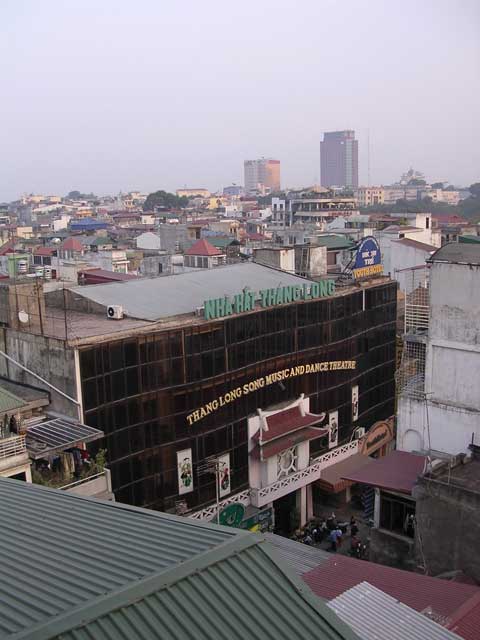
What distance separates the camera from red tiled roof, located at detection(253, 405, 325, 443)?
27.5m

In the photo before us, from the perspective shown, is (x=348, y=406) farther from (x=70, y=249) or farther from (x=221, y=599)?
(x=70, y=249)

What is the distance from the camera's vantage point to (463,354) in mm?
21828

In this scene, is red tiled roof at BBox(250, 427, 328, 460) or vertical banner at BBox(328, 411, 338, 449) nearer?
red tiled roof at BBox(250, 427, 328, 460)

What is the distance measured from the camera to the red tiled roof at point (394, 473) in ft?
61.0

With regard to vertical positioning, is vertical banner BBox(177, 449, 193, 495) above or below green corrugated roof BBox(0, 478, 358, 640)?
below

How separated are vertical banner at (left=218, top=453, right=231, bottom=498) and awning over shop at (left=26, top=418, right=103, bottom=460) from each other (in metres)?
6.33

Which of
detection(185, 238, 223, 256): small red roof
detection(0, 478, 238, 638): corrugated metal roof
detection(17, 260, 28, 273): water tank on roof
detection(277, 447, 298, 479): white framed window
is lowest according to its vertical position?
detection(277, 447, 298, 479): white framed window

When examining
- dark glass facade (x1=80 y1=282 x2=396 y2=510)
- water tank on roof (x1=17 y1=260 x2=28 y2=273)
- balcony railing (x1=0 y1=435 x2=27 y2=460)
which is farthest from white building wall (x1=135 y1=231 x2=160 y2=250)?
balcony railing (x1=0 y1=435 x2=27 y2=460)

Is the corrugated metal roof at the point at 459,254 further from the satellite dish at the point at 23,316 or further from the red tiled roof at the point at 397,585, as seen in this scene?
the satellite dish at the point at 23,316

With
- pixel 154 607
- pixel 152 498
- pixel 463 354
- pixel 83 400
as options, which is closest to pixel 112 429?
pixel 83 400

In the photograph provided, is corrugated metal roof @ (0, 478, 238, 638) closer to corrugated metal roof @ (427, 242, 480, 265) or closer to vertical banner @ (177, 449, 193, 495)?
vertical banner @ (177, 449, 193, 495)

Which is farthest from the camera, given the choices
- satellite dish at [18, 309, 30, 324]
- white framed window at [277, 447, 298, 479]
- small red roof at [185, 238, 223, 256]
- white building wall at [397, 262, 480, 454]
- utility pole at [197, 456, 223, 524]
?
small red roof at [185, 238, 223, 256]

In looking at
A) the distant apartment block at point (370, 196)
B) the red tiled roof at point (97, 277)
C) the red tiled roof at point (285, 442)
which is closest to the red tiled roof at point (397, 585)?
the red tiled roof at point (285, 442)

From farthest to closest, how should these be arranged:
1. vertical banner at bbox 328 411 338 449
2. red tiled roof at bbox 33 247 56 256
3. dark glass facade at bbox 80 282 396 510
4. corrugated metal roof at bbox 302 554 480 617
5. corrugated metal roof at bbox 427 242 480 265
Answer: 1. red tiled roof at bbox 33 247 56 256
2. vertical banner at bbox 328 411 338 449
3. dark glass facade at bbox 80 282 396 510
4. corrugated metal roof at bbox 427 242 480 265
5. corrugated metal roof at bbox 302 554 480 617
